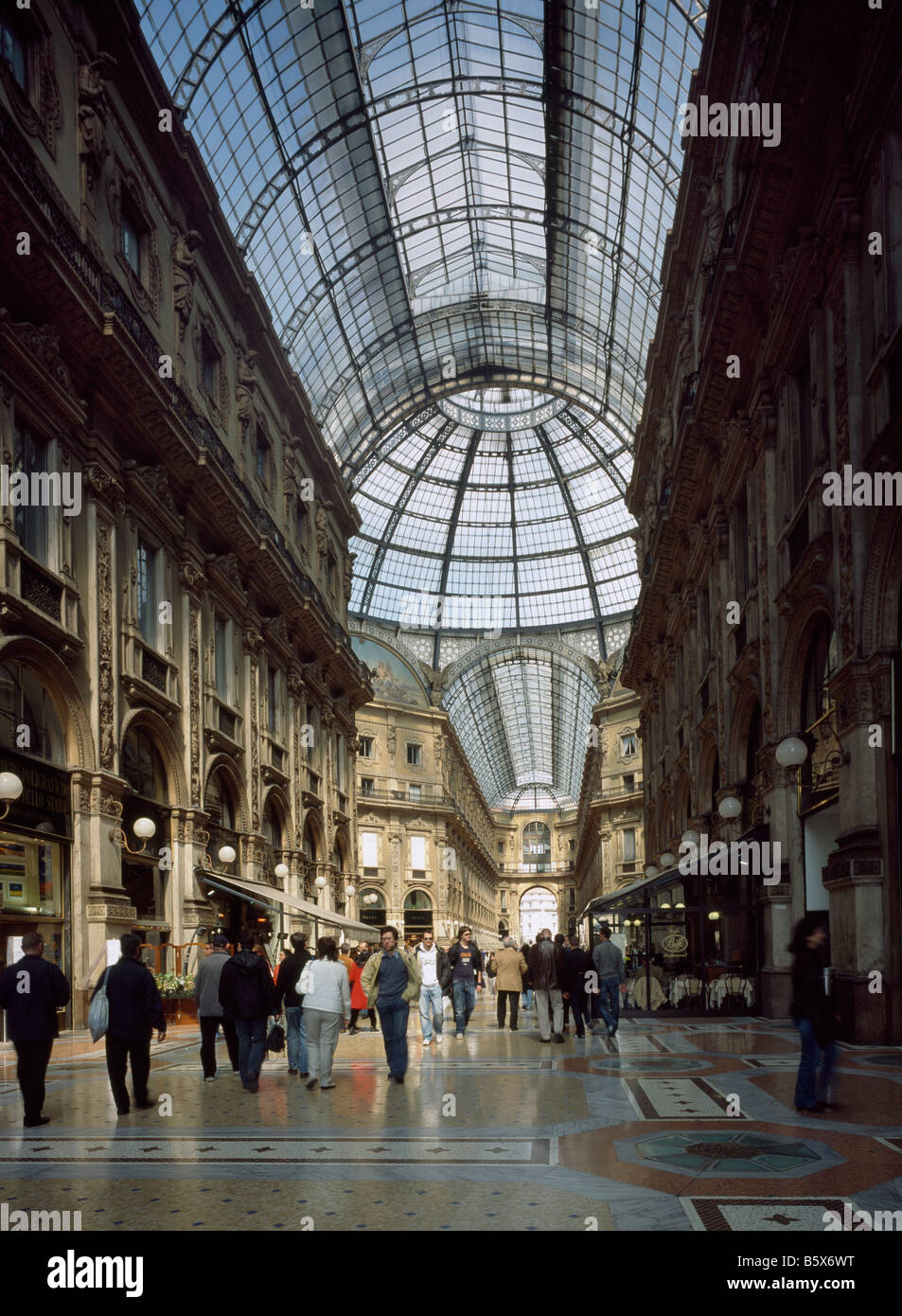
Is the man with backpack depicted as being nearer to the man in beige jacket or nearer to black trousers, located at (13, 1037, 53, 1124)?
the man in beige jacket

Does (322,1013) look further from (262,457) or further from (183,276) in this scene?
(262,457)

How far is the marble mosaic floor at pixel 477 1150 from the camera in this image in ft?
19.7

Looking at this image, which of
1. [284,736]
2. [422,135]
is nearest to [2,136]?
[284,736]

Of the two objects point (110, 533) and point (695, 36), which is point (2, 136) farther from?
point (695, 36)

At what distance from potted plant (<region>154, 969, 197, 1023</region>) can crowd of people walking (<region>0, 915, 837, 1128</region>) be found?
505 cm

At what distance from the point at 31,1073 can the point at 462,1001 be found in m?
11.8

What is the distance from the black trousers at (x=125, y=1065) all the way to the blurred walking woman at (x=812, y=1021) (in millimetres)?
5451

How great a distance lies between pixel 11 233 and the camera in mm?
16109

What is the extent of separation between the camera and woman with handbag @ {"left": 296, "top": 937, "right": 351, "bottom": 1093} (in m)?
11.7

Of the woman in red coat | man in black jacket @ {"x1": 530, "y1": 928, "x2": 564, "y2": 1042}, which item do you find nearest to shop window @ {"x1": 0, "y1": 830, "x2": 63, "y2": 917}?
the woman in red coat

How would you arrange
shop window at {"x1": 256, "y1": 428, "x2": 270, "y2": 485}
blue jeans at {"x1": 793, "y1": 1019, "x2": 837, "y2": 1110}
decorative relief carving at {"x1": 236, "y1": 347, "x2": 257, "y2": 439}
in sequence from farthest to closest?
A: shop window at {"x1": 256, "y1": 428, "x2": 270, "y2": 485} < decorative relief carving at {"x1": 236, "y1": 347, "x2": 257, "y2": 439} < blue jeans at {"x1": 793, "y1": 1019, "x2": 837, "y2": 1110}

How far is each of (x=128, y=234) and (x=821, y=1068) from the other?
20.2 m

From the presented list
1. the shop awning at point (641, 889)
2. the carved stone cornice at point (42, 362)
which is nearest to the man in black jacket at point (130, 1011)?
the carved stone cornice at point (42, 362)

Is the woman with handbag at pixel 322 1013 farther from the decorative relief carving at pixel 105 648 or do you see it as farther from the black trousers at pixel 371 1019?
the black trousers at pixel 371 1019
